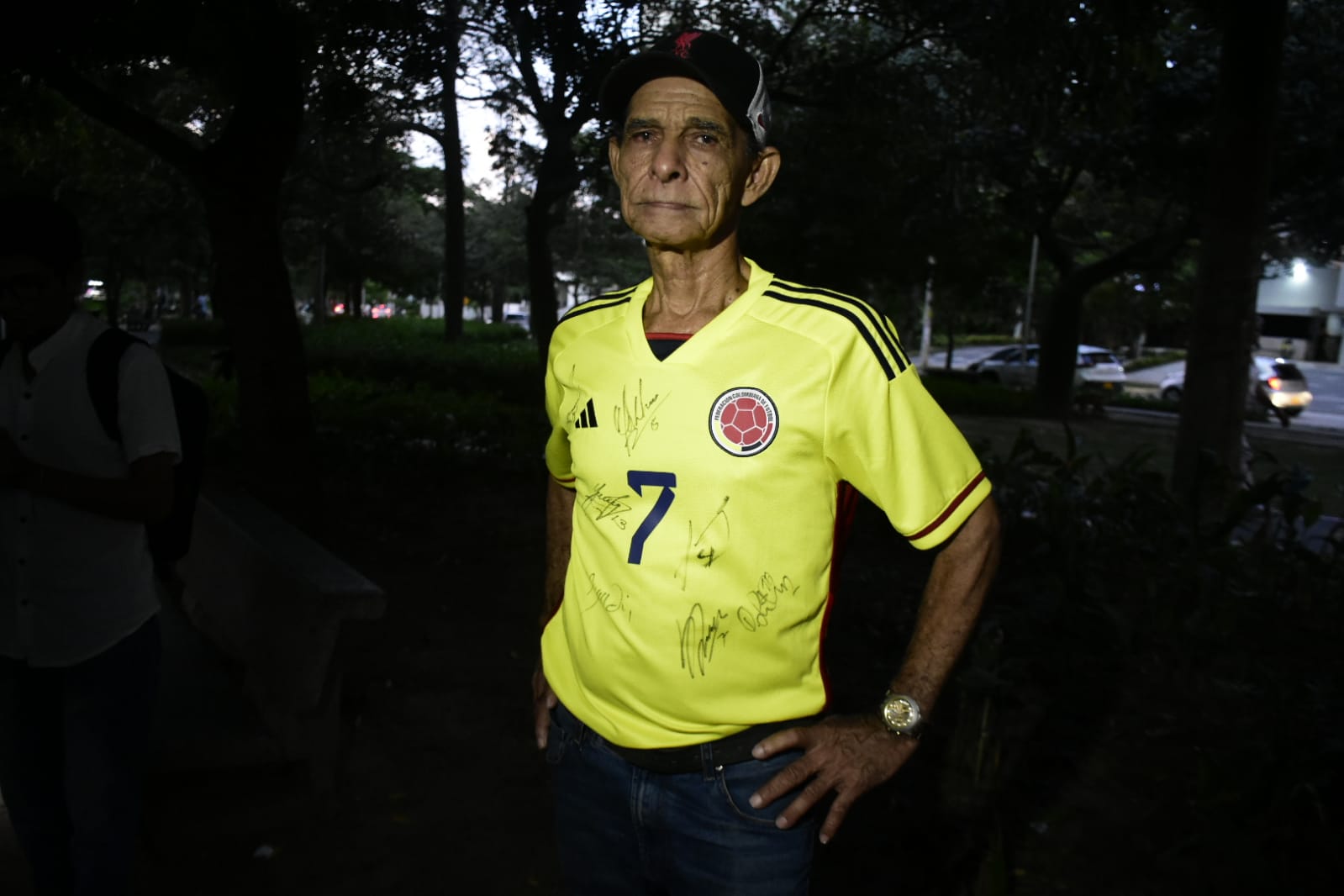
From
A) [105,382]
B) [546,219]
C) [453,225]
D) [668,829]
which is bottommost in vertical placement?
[668,829]

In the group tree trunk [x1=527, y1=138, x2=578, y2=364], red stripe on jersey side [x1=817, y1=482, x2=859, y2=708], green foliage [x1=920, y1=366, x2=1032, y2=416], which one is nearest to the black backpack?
red stripe on jersey side [x1=817, y1=482, x2=859, y2=708]

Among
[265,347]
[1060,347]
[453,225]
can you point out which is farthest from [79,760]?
[453,225]

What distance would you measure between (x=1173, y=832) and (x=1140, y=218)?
28270mm

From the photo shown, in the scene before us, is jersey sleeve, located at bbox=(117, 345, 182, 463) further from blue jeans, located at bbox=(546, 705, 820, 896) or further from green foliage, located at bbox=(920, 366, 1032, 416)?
green foliage, located at bbox=(920, 366, 1032, 416)

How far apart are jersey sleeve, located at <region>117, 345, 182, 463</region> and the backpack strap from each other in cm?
1

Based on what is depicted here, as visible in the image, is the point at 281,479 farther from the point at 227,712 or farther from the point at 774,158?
the point at 774,158

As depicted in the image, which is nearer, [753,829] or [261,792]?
[753,829]

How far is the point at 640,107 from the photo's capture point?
6.58ft

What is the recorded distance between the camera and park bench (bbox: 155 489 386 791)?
12.4ft

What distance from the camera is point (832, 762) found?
70.8 inches

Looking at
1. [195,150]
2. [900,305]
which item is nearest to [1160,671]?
[195,150]

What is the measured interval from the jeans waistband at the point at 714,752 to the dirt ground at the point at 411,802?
194 cm

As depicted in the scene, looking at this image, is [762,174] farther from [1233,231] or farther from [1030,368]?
[1030,368]
